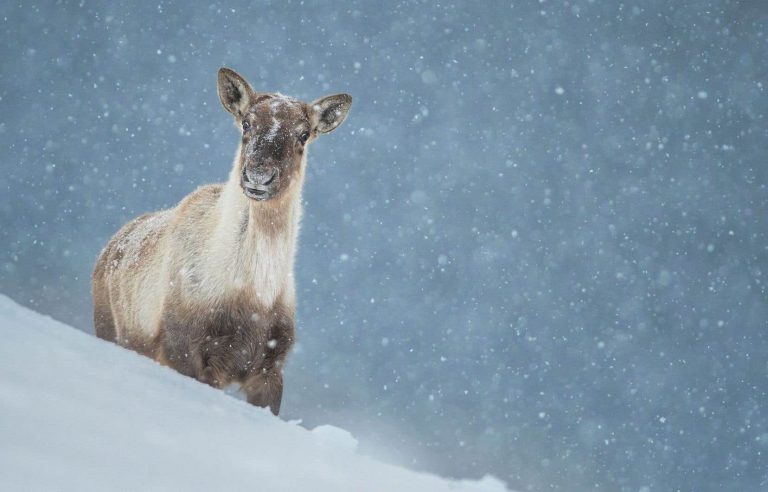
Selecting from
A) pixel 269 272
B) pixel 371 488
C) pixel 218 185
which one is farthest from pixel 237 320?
pixel 371 488

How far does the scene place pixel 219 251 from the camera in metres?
5.75

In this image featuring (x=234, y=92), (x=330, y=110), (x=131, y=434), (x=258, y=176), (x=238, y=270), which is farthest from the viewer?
(x=330, y=110)

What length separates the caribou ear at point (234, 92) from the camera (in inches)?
250

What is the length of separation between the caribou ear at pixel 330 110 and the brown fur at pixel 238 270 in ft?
0.46

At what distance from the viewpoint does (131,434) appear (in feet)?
8.13

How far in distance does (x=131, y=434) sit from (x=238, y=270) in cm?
322

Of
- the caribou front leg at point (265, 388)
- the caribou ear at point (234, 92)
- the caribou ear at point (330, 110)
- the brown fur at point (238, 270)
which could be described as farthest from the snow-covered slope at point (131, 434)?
the caribou ear at point (330, 110)

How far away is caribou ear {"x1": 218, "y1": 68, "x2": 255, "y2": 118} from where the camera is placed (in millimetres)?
6352

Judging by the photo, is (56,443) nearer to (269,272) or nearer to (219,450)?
(219,450)

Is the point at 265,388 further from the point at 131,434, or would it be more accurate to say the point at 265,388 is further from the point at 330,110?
the point at 131,434

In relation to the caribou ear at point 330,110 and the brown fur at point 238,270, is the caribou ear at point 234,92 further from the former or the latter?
the caribou ear at point 330,110

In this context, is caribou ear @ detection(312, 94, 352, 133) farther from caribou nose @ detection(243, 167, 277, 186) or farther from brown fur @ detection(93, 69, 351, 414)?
caribou nose @ detection(243, 167, 277, 186)

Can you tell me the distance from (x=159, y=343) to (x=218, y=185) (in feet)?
6.15

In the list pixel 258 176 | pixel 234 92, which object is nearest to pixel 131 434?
pixel 258 176
